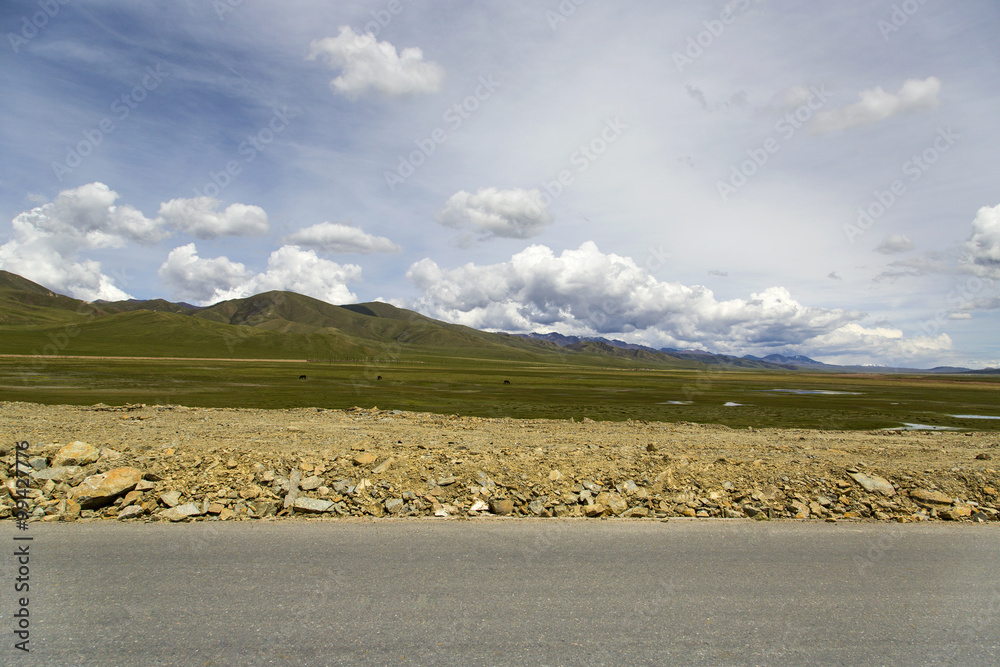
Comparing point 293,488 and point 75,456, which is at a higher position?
point 75,456

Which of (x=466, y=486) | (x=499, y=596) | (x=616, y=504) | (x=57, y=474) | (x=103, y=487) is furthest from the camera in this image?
(x=466, y=486)

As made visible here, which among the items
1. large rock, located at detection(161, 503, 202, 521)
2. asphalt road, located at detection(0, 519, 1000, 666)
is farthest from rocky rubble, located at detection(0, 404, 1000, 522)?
asphalt road, located at detection(0, 519, 1000, 666)

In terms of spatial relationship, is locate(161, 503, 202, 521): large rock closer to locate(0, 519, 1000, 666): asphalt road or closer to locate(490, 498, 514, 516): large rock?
locate(0, 519, 1000, 666): asphalt road

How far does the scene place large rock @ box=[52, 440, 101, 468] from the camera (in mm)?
12422

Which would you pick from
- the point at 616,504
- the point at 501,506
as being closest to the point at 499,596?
the point at 501,506

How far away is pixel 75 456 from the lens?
41.5 ft

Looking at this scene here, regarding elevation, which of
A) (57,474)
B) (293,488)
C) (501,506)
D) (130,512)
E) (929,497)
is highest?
(929,497)

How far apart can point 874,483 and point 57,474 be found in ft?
62.3

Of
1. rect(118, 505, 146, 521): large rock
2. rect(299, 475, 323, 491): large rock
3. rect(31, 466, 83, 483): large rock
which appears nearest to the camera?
rect(118, 505, 146, 521): large rock

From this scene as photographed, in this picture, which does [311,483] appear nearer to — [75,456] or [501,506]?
[501,506]

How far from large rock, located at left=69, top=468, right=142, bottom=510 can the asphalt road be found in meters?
1.27

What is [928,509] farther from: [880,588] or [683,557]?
[683,557]

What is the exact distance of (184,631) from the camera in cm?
562

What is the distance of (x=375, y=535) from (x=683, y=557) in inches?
202
